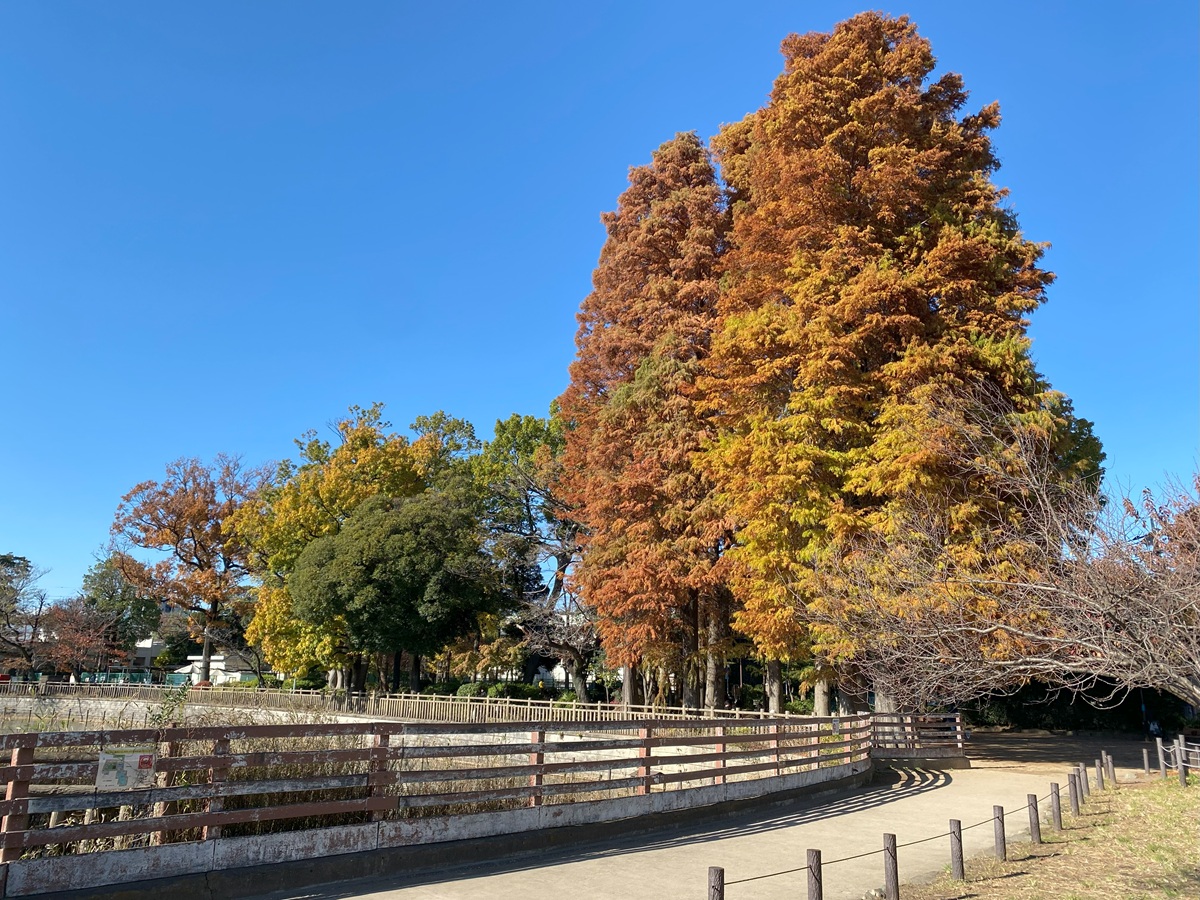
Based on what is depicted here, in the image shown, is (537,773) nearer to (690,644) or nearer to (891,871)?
(891,871)

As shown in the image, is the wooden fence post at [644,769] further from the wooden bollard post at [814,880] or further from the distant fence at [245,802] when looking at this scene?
the wooden bollard post at [814,880]

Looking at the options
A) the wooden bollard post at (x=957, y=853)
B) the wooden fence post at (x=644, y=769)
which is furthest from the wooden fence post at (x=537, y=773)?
the wooden bollard post at (x=957, y=853)

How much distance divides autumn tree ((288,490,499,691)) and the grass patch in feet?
95.7

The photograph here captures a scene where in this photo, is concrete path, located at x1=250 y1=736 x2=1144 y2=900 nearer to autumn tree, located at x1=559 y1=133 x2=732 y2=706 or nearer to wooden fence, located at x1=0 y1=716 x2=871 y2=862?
wooden fence, located at x1=0 y1=716 x2=871 y2=862

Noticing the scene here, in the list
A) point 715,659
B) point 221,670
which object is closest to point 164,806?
point 715,659

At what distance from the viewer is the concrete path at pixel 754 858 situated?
287 inches

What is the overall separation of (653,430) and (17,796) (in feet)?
72.0

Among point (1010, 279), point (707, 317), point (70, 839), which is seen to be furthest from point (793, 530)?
point (70, 839)

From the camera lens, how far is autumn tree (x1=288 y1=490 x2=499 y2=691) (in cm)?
3681

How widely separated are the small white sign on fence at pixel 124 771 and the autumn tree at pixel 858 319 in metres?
13.5

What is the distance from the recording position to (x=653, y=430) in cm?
2692

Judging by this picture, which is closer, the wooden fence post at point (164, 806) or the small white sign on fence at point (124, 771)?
the small white sign on fence at point (124, 771)

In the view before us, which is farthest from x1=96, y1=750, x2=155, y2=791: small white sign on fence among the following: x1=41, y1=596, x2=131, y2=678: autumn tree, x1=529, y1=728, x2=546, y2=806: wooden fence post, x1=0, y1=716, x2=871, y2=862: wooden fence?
x1=41, y1=596, x2=131, y2=678: autumn tree

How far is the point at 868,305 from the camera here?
1969 centimetres
